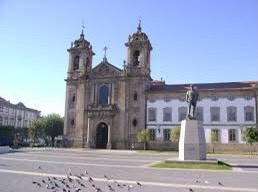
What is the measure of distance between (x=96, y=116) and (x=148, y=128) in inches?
352

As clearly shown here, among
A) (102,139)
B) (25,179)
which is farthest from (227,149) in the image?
(25,179)

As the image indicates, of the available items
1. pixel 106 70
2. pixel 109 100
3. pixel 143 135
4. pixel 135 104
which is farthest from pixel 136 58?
pixel 143 135

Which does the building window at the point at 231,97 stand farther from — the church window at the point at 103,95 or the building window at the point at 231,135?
the church window at the point at 103,95

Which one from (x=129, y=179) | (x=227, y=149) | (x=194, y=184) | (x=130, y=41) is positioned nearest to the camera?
(x=194, y=184)

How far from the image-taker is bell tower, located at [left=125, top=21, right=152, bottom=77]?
183 ft

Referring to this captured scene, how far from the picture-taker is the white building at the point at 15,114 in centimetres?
9293

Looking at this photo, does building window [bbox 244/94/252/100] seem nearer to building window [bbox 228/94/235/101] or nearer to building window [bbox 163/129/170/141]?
building window [bbox 228/94/235/101]

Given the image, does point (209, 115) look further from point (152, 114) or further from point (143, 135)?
point (143, 135)

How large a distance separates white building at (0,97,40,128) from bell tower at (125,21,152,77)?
4846 centimetres

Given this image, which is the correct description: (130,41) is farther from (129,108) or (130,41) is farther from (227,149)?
(227,149)

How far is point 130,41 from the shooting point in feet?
189

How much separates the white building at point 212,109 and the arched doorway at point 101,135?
7505 millimetres

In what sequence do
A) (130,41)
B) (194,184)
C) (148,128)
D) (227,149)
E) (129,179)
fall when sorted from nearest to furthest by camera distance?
(194,184), (129,179), (227,149), (148,128), (130,41)

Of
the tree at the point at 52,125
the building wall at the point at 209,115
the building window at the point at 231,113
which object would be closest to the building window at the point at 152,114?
the building wall at the point at 209,115
